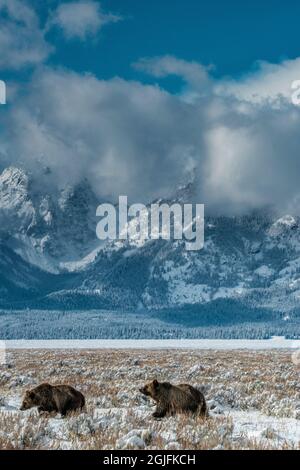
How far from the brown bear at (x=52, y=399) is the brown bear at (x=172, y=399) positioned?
5.19 ft

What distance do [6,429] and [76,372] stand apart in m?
16.9

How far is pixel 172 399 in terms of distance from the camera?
564 inches

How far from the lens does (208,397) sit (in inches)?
745

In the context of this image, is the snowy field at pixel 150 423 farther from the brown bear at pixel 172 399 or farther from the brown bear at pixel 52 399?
the brown bear at pixel 172 399

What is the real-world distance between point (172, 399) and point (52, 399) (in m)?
2.56

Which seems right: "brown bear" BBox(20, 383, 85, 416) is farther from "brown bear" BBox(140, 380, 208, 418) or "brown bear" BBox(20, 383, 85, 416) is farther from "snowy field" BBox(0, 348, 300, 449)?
"brown bear" BBox(140, 380, 208, 418)

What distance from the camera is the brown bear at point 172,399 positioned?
46.5ft

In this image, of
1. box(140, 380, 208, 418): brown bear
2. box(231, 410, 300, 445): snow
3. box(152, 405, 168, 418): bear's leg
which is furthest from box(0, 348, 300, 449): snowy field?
box(140, 380, 208, 418): brown bear

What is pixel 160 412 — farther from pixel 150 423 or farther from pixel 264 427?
pixel 264 427

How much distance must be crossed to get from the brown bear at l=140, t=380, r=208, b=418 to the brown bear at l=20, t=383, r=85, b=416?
5.19ft

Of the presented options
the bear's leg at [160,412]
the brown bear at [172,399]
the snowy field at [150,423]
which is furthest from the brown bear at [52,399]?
the bear's leg at [160,412]
